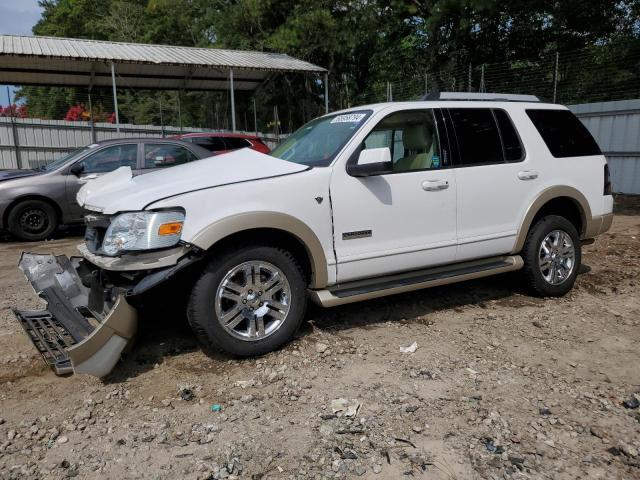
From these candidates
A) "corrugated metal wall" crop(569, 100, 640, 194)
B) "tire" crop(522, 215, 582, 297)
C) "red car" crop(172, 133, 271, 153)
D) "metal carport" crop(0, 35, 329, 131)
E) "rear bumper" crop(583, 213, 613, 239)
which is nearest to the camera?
"tire" crop(522, 215, 582, 297)

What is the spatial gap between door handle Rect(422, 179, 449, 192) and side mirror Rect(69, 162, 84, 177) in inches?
245

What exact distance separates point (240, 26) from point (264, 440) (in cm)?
2400

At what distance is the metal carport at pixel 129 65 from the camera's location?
13.9m

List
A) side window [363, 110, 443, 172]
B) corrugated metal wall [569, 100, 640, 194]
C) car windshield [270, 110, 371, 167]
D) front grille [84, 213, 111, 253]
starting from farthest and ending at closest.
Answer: corrugated metal wall [569, 100, 640, 194]
side window [363, 110, 443, 172]
car windshield [270, 110, 371, 167]
front grille [84, 213, 111, 253]

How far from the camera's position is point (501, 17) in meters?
19.1

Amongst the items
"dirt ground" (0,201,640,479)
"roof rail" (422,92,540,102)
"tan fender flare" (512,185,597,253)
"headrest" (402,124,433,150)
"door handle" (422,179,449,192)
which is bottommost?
"dirt ground" (0,201,640,479)

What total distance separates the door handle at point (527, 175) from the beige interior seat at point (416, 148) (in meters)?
0.93

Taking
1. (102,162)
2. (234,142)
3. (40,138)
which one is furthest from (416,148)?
(40,138)

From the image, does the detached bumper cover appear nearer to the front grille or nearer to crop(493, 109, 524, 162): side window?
the front grille

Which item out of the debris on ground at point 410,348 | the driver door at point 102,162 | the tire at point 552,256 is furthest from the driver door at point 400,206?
the driver door at point 102,162

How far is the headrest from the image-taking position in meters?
4.39

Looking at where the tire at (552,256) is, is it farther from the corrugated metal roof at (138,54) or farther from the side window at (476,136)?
the corrugated metal roof at (138,54)

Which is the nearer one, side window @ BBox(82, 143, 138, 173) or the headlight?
the headlight

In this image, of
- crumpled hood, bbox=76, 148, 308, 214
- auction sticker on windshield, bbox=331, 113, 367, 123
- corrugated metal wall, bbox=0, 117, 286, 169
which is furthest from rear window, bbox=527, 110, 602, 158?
corrugated metal wall, bbox=0, 117, 286, 169
